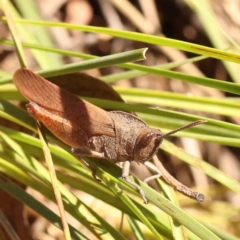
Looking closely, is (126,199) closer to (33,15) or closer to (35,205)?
(35,205)

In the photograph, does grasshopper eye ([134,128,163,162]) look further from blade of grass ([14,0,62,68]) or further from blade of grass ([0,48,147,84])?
blade of grass ([14,0,62,68])

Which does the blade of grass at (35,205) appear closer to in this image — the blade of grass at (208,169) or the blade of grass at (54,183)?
the blade of grass at (54,183)

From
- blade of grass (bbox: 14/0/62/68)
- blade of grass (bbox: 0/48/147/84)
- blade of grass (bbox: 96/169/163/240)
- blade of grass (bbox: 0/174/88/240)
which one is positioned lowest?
blade of grass (bbox: 0/174/88/240)

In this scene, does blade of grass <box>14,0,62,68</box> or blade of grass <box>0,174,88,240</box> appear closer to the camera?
blade of grass <box>0,174,88,240</box>

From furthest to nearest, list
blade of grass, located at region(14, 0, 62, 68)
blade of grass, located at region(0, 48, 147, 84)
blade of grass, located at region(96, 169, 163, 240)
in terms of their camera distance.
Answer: blade of grass, located at region(14, 0, 62, 68), blade of grass, located at region(96, 169, 163, 240), blade of grass, located at region(0, 48, 147, 84)

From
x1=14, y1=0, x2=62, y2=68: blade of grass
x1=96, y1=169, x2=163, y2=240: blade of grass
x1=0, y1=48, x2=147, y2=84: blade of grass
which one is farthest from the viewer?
x1=14, y1=0, x2=62, y2=68: blade of grass

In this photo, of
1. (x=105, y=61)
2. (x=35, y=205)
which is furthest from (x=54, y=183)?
(x=105, y=61)

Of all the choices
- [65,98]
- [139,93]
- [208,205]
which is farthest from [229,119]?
[65,98]

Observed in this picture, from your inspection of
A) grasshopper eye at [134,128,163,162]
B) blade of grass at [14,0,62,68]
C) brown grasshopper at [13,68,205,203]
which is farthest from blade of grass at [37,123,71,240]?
blade of grass at [14,0,62,68]
